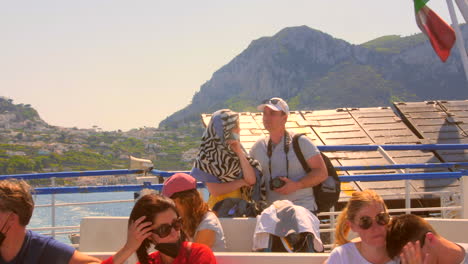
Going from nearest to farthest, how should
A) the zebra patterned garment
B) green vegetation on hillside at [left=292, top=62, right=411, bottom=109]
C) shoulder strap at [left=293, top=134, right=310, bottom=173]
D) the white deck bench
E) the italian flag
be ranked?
the white deck bench, the zebra patterned garment, shoulder strap at [left=293, top=134, right=310, bottom=173], the italian flag, green vegetation on hillside at [left=292, top=62, right=411, bottom=109]

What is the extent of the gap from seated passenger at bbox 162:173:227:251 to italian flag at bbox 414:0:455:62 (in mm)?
9759

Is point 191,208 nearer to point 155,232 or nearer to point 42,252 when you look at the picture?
point 155,232

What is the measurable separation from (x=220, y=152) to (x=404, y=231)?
5.23ft

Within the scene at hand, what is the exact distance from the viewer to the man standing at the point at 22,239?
243 centimetres

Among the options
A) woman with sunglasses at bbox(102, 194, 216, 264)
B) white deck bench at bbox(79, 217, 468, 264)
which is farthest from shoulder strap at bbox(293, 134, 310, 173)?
woman with sunglasses at bbox(102, 194, 216, 264)

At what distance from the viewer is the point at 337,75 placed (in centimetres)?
17225

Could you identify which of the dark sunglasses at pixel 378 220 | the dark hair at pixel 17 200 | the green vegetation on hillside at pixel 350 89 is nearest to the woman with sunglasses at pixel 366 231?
the dark sunglasses at pixel 378 220

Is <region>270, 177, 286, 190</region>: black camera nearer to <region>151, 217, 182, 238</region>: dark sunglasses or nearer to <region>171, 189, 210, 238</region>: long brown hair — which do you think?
<region>171, 189, 210, 238</region>: long brown hair

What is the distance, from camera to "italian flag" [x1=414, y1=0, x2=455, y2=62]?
12.0 m

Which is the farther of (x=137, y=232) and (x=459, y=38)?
(x=459, y=38)

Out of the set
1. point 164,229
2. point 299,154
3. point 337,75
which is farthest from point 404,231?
point 337,75

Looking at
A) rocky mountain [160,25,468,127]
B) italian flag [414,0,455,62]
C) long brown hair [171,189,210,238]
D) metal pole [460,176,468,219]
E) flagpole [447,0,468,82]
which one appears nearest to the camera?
long brown hair [171,189,210,238]

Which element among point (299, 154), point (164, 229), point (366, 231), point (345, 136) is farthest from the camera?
point (345, 136)

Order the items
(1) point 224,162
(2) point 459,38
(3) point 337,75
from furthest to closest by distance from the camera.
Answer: (3) point 337,75 → (2) point 459,38 → (1) point 224,162
